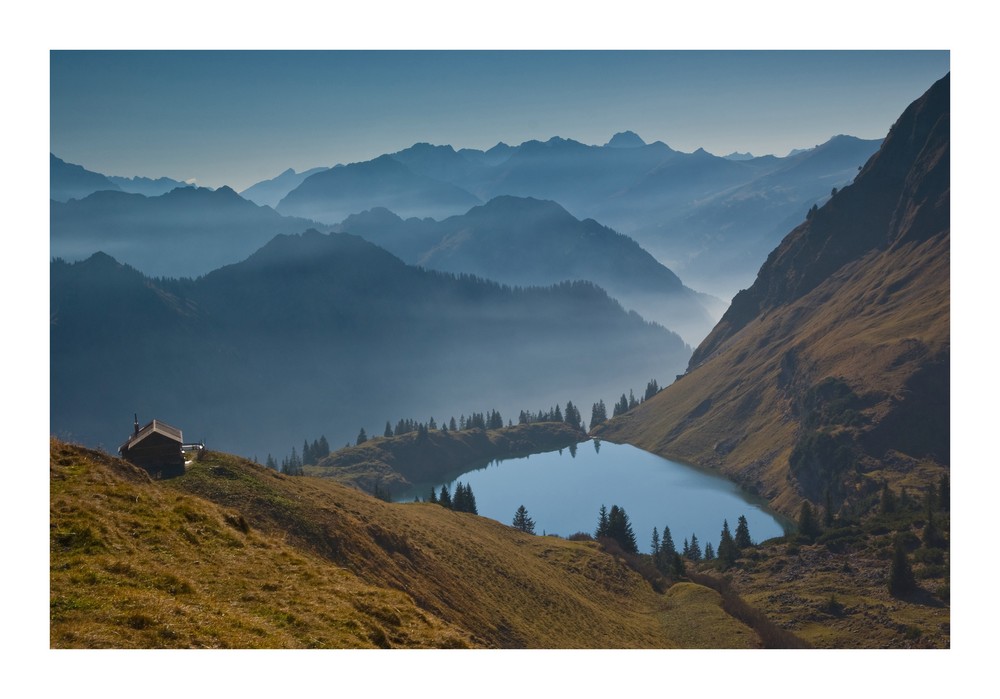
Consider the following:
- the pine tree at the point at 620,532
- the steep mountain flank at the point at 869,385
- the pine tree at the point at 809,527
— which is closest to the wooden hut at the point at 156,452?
the pine tree at the point at 620,532

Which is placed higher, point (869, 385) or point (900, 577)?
point (869, 385)

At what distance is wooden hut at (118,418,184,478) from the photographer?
102 feet

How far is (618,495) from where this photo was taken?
14750cm

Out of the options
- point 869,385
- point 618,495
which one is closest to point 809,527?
point 618,495

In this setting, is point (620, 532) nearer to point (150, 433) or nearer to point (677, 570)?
point (677, 570)

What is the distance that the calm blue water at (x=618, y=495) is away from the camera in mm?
123069

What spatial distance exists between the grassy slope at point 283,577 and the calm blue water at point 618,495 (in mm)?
76776

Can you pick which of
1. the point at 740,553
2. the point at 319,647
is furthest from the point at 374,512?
the point at 740,553

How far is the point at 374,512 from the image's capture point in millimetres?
38438

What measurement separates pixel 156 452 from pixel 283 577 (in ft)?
37.6

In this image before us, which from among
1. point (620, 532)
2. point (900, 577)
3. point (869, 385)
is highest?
point (869, 385)

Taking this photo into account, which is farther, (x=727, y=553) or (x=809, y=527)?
(x=809, y=527)

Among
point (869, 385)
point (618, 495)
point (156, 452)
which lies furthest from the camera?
point (618, 495)

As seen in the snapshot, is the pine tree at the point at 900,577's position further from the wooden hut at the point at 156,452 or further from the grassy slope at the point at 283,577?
the wooden hut at the point at 156,452
